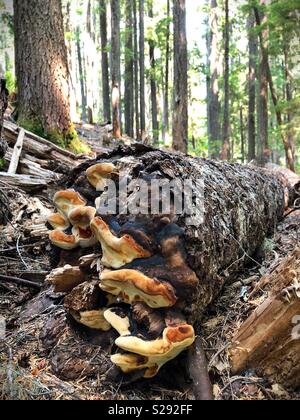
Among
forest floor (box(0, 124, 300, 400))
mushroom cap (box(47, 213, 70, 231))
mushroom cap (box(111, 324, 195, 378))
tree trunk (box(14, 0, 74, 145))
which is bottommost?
forest floor (box(0, 124, 300, 400))

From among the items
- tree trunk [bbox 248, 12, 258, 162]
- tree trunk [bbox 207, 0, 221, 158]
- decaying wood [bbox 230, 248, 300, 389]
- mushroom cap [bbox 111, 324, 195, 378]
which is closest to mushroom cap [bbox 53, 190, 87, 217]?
mushroom cap [bbox 111, 324, 195, 378]

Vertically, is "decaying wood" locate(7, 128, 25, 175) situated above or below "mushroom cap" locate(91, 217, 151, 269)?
above

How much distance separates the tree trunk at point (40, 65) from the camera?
5590mm

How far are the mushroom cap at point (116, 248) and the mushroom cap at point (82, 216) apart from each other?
0.79 feet

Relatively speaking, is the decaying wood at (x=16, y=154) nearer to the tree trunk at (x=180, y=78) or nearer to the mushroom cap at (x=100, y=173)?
the mushroom cap at (x=100, y=173)

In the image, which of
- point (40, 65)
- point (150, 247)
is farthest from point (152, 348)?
point (40, 65)

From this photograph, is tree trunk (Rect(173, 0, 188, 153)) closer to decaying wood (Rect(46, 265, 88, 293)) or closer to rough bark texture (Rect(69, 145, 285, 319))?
rough bark texture (Rect(69, 145, 285, 319))

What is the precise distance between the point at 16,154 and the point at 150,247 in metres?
3.25

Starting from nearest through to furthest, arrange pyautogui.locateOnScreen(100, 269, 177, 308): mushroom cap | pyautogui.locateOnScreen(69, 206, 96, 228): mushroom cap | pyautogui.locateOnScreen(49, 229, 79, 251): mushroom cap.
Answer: pyautogui.locateOnScreen(100, 269, 177, 308): mushroom cap < pyautogui.locateOnScreen(69, 206, 96, 228): mushroom cap < pyautogui.locateOnScreen(49, 229, 79, 251): mushroom cap

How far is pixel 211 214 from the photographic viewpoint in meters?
2.58

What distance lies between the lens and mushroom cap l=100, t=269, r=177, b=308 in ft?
6.11

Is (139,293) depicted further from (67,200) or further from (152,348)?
(67,200)
